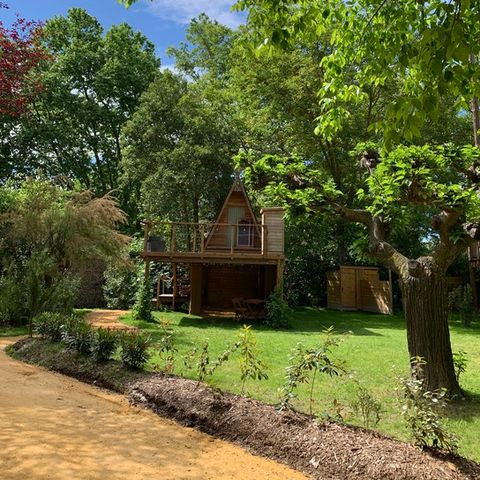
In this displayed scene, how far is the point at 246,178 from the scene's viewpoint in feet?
24.1

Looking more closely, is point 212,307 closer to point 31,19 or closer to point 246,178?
point 31,19

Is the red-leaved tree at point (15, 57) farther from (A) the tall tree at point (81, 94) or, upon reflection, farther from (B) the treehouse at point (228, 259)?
(A) the tall tree at point (81, 94)

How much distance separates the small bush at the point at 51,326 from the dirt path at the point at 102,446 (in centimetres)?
306

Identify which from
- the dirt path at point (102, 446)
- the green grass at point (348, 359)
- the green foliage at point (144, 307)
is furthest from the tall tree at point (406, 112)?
the green foliage at point (144, 307)

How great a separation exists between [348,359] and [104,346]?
482 cm

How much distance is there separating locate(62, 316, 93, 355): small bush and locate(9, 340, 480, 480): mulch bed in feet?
6.91

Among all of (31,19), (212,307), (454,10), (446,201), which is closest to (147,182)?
(212,307)

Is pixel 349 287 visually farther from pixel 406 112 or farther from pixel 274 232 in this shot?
pixel 406 112

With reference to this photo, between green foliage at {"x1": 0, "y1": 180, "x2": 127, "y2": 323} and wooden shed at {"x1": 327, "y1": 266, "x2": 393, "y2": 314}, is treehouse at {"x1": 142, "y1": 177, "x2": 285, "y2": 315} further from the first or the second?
wooden shed at {"x1": 327, "y1": 266, "x2": 393, "y2": 314}

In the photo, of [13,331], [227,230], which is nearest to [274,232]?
[227,230]

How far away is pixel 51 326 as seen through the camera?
32.7ft

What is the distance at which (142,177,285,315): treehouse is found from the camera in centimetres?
1662

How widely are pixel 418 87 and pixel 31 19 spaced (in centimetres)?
1168

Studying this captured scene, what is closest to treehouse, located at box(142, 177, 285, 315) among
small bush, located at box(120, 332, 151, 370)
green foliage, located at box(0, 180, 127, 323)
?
green foliage, located at box(0, 180, 127, 323)
